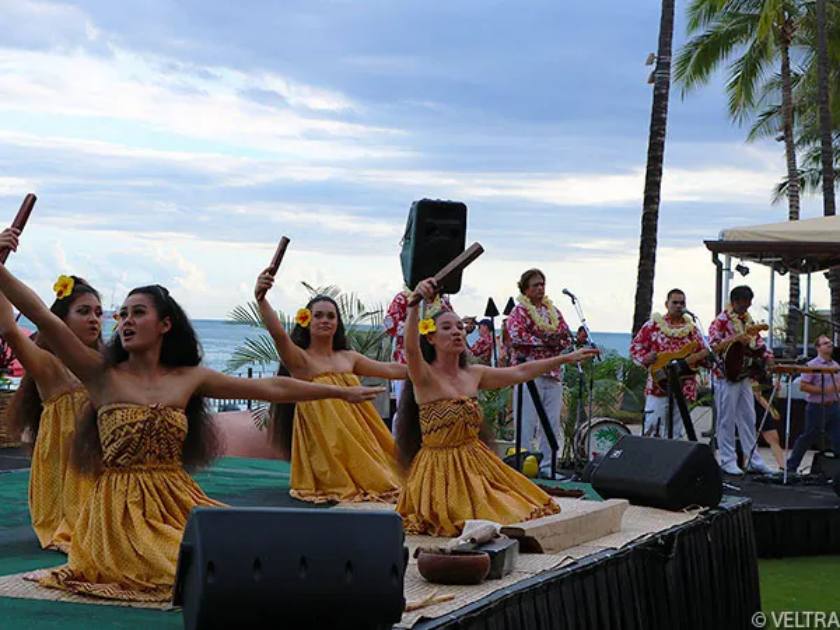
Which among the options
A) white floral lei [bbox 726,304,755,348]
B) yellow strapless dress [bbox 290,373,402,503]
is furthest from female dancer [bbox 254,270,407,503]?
white floral lei [bbox 726,304,755,348]

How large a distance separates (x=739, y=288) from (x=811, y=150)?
87.2 ft

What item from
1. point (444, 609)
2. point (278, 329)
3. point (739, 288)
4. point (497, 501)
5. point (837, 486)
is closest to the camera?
point (444, 609)

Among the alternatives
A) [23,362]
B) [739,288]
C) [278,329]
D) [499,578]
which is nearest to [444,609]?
[499,578]

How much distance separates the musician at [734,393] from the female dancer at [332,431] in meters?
2.99

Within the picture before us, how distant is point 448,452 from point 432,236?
6.40 ft

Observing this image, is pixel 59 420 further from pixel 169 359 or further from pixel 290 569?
pixel 290 569

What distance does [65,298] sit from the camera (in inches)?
227

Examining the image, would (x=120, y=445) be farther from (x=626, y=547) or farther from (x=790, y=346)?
(x=790, y=346)

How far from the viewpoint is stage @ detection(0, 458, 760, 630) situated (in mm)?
4305

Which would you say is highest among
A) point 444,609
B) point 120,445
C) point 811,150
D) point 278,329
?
point 811,150

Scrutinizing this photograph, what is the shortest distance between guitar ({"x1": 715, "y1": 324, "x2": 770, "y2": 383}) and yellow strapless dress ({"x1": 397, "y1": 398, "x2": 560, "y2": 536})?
3488 mm

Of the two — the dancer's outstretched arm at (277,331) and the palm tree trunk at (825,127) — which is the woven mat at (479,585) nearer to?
the dancer's outstretched arm at (277,331)

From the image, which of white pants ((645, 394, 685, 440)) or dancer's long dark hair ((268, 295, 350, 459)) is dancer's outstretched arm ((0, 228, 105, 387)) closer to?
dancer's long dark hair ((268, 295, 350, 459))

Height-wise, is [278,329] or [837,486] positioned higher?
[278,329]
